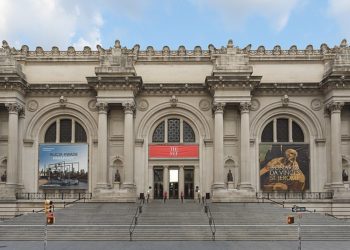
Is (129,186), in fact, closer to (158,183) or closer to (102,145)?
(158,183)

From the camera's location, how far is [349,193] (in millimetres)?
49125

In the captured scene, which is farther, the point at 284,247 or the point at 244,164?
the point at 244,164

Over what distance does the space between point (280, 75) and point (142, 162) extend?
15.0 m

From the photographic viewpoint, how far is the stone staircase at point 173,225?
36719 mm

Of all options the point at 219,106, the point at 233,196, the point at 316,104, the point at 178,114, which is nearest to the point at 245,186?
the point at 233,196

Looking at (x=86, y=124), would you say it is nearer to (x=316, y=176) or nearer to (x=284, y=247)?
(x=316, y=176)

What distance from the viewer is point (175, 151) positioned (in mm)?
53031

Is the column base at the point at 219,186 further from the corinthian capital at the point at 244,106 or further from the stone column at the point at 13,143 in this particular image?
the stone column at the point at 13,143

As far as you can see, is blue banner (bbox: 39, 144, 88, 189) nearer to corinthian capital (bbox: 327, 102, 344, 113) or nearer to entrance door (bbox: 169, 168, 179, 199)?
entrance door (bbox: 169, 168, 179, 199)

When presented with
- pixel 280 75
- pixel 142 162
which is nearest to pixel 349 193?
pixel 280 75

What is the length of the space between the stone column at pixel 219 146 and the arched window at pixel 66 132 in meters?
12.1

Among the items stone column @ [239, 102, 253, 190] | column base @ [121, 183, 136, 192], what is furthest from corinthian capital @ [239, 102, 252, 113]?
column base @ [121, 183, 136, 192]

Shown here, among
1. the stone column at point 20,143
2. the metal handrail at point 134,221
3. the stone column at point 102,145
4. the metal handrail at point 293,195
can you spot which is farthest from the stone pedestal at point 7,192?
the metal handrail at point 293,195

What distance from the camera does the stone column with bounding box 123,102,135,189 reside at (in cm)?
5034
